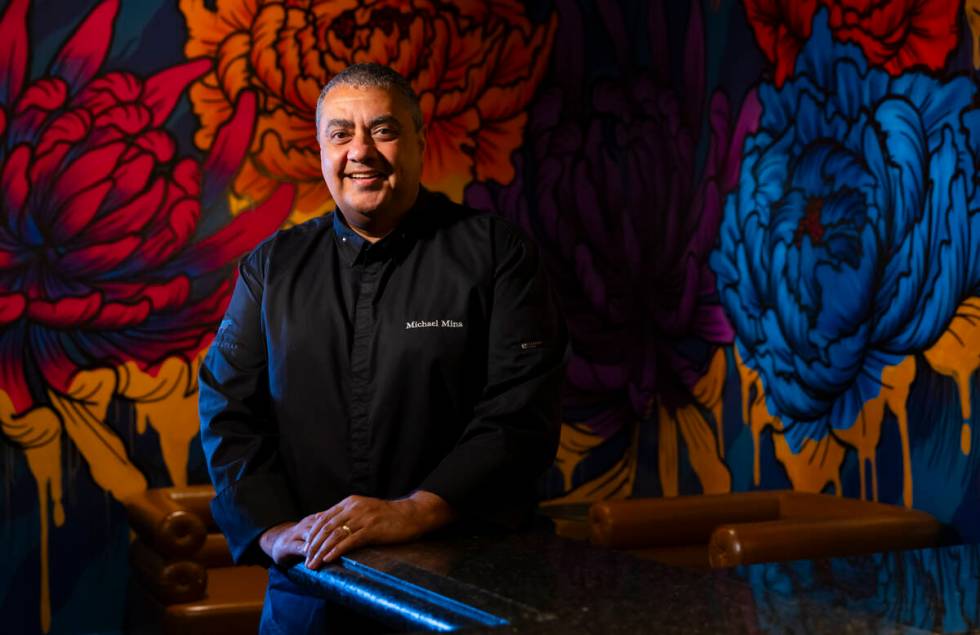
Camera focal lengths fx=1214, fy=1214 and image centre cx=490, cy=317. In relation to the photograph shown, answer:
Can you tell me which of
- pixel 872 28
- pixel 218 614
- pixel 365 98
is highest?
pixel 872 28

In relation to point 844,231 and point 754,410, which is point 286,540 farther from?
point 754,410

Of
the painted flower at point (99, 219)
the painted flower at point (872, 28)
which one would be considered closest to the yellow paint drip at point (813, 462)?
the painted flower at point (872, 28)

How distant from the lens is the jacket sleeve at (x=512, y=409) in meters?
1.84

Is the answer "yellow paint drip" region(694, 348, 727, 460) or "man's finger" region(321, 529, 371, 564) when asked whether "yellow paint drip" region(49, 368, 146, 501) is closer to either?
"yellow paint drip" region(694, 348, 727, 460)

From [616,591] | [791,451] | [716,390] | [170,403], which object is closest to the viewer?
[616,591]

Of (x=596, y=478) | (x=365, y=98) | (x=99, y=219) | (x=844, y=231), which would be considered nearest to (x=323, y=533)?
(x=365, y=98)

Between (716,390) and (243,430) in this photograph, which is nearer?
(243,430)

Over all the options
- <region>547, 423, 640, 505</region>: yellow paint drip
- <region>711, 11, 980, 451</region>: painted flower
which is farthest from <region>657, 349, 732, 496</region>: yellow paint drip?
<region>711, 11, 980, 451</region>: painted flower

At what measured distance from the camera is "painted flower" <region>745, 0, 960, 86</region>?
3.75 metres

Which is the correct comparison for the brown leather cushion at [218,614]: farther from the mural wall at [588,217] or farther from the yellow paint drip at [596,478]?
the yellow paint drip at [596,478]

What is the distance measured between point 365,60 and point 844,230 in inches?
81.2

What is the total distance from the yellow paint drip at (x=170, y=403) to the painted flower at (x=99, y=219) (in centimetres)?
6

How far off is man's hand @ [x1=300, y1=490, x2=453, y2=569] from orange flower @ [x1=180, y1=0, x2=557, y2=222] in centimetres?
318

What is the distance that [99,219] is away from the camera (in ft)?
15.0
